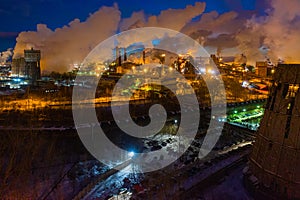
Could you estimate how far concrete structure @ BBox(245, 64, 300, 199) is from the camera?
6633 millimetres

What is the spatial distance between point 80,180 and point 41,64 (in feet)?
122

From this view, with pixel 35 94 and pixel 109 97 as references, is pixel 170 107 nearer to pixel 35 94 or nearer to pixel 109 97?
pixel 109 97

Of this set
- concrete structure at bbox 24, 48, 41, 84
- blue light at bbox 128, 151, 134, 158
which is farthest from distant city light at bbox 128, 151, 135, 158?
concrete structure at bbox 24, 48, 41, 84

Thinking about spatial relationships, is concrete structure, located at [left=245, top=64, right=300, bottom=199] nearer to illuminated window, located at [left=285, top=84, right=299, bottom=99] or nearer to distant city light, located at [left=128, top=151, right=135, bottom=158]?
illuminated window, located at [left=285, top=84, right=299, bottom=99]

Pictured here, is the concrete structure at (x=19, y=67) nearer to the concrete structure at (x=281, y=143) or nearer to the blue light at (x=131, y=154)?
the blue light at (x=131, y=154)

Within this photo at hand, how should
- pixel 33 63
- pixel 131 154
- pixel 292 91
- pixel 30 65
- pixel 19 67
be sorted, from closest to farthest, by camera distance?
pixel 292 91 < pixel 131 154 < pixel 33 63 < pixel 30 65 < pixel 19 67

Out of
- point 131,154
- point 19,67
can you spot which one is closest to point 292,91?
point 131,154

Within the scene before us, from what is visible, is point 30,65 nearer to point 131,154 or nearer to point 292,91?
point 131,154

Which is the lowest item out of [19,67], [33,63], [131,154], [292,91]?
[131,154]

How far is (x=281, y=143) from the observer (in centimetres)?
681

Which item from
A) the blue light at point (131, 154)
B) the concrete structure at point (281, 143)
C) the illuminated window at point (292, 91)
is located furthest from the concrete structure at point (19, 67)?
the illuminated window at point (292, 91)

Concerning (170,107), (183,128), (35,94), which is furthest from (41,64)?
(183,128)

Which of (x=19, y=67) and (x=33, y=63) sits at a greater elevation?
(x=33, y=63)

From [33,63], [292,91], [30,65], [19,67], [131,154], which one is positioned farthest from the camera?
[19,67]
